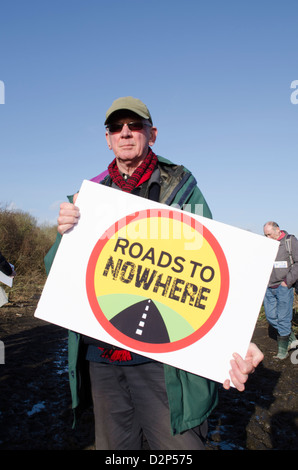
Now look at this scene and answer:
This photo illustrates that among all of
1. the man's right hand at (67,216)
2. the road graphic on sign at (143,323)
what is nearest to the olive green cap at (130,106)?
the man's right hand at (67,216)

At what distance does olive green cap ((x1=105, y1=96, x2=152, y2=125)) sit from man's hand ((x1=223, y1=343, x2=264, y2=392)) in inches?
54.8

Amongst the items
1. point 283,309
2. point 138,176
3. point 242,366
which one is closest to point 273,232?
point 283,309

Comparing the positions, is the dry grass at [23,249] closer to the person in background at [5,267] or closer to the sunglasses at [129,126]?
the person in background at [5,267]

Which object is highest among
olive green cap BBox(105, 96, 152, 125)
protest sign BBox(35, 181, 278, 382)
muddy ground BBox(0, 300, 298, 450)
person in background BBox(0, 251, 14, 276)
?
olive green cap BBox(105, 96, 152, 125)

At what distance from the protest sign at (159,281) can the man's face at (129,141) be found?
12.2 inches

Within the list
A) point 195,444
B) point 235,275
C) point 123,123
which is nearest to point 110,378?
point 195,444

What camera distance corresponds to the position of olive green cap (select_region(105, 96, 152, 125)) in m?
1.96

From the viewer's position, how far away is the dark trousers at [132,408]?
5.72 ft

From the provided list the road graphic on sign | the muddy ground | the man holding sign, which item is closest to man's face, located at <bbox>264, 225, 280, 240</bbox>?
the muddy ground

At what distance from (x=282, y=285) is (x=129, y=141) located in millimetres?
5478

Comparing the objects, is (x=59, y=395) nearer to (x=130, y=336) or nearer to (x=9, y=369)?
(x=9, y=369)

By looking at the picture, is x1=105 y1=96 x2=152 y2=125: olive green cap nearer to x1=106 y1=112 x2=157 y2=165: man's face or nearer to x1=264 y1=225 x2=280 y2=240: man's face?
x1=106 y1=112 x2=157 y2=165: man's face

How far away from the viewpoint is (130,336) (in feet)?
5.57

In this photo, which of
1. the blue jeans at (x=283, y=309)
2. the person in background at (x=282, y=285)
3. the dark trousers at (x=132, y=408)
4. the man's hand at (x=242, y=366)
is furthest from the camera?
the blue jeans at (x=283, y=309)
